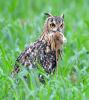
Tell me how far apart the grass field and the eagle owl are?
5.8 inches

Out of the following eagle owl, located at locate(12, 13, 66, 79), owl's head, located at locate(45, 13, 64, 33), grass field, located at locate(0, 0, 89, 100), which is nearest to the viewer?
grass field, located at locate(0, 0, 89, 100)

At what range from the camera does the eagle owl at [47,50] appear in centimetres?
798

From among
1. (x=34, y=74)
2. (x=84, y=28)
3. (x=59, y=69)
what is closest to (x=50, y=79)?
(x=34, y=74)

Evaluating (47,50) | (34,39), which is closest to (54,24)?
(47,50)

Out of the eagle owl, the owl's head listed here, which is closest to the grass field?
the eagle owl

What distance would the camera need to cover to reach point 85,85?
7730 millimetres

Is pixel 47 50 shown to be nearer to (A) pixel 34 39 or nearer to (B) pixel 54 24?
(B) pixel 54 24

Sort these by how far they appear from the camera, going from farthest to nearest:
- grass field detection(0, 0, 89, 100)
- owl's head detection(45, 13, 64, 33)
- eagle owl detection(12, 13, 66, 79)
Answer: owl's head detection(45, 13, 64, 33) < eagle owl detection(12, 13, 66, 79) < grass field detection(0, 0, 89, 100)

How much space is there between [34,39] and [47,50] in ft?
5.34

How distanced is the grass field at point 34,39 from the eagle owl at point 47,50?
0.48ft

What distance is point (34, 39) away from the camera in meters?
9.84

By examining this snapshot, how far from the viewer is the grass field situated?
722 cm

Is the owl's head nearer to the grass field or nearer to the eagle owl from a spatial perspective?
the eagle owl

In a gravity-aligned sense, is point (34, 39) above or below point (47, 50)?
above
